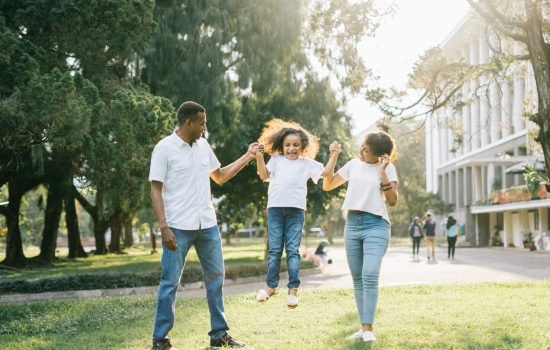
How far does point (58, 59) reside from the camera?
1570cm

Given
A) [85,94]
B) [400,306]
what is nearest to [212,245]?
[400,306]

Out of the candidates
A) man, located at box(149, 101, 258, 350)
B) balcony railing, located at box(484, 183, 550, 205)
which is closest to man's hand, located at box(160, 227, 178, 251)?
man, located at box(149, 101, 258, 350)

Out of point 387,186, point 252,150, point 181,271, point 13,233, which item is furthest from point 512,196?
point 181,271

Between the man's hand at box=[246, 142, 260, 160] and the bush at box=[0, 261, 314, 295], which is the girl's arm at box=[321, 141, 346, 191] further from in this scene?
the bush at box=[0, 261, 314, 295]

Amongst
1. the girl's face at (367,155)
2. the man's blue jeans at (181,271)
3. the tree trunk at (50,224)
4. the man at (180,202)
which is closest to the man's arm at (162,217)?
the man at (180,202)

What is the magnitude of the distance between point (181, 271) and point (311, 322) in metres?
2.46

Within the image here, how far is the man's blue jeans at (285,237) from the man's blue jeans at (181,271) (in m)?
0.69

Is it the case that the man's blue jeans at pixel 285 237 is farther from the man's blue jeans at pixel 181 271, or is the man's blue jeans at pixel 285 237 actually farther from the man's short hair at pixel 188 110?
the man's short hair at pixel 188 110

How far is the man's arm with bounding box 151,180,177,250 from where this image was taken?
19.6 ft

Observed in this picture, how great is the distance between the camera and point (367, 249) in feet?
21.2

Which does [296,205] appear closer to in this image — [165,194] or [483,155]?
[165,194]

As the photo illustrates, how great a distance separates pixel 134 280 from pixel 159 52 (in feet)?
26.7

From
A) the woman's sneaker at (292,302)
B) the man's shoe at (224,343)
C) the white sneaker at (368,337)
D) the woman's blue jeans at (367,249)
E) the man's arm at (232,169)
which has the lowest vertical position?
the man's shoe at (224,343)

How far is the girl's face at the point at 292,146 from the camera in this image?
6.98 m
